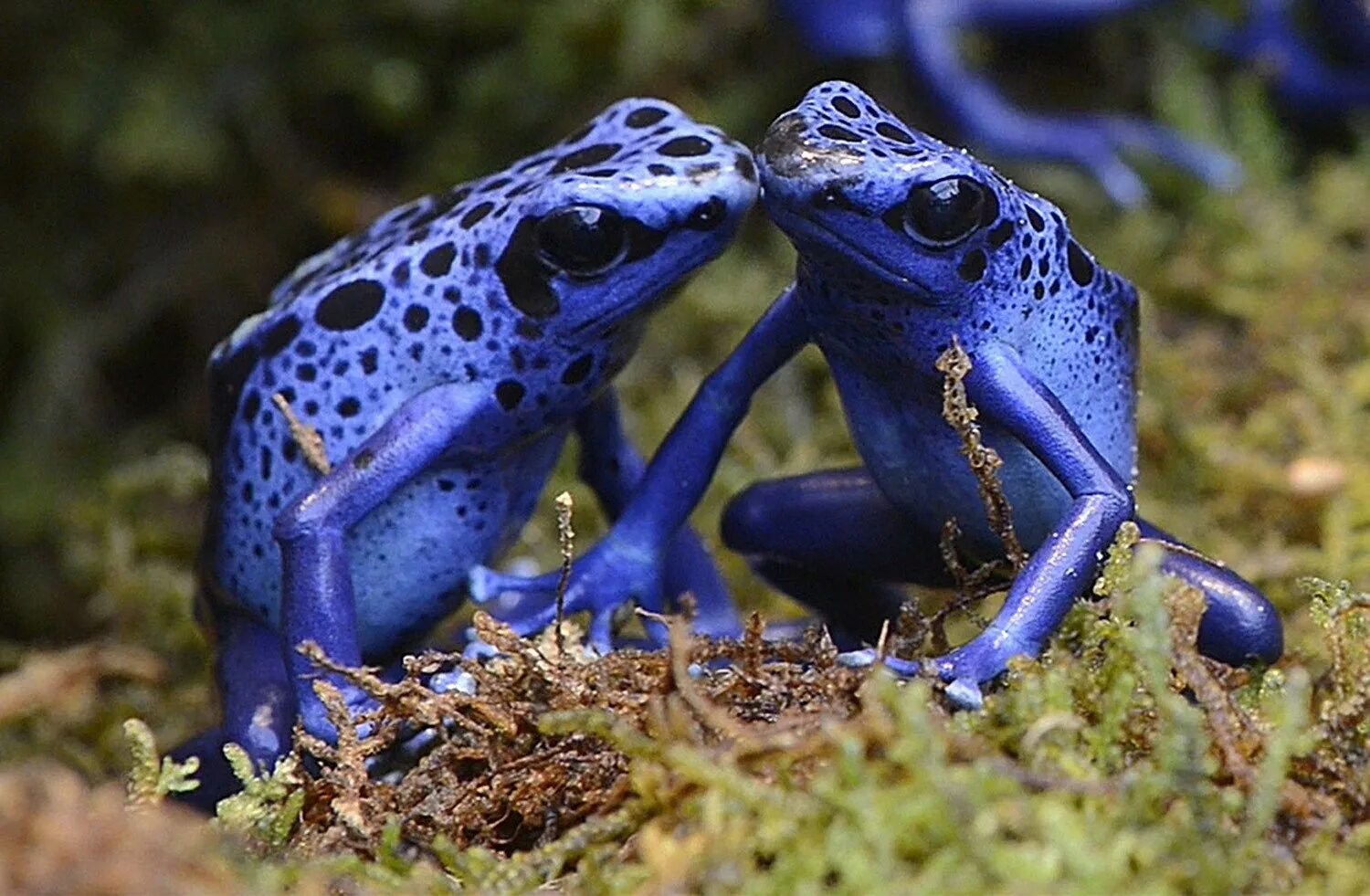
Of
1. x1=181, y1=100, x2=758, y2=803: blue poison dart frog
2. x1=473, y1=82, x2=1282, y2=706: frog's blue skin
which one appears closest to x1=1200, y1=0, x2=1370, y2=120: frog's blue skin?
x1=473, y1=82, x2=1282, y2=706: frog's blue skin

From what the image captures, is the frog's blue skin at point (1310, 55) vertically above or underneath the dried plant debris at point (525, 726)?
underneath

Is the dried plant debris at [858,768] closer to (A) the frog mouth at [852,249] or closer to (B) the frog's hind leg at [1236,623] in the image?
(B) the frog's hind leg at [1236,623]

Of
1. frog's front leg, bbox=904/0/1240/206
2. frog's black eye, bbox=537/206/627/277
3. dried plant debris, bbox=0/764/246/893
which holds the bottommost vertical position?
frog's front leg, bbox=904/0/1240/206

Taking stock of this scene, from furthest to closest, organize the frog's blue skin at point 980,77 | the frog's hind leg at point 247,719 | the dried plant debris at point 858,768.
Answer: the frog's blue skin at point 980,77 < the frog's hind leg at point 247,719 < the dried plant debris at point 858,768

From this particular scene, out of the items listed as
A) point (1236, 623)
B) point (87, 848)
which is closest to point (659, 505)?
point (1236, 623)

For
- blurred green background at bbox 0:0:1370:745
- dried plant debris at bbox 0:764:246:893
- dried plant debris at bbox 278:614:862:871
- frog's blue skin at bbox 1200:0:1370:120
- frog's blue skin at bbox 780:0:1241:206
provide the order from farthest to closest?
frog's blue skin at bbox 1200:0:1370:120, frog's blue skin at bbox 780:0:1241:206, blurred green background at bbox 0:0:1370:745, dried plant debris at bbox 278:614:862:871, dried plant debris at bbox 0:764:246:893

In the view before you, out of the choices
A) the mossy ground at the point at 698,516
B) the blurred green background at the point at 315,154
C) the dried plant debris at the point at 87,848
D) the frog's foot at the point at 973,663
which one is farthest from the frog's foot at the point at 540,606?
the blurred green background at the point at 315,154

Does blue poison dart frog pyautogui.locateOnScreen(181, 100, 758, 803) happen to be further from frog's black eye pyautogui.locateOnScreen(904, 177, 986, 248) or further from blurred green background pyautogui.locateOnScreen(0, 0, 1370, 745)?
blurred green background pyautogui.locateOnScreen(0, 0, 1370, 745)

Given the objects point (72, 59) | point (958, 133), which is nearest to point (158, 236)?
point (72, 59)

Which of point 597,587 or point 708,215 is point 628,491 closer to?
point 597,587
